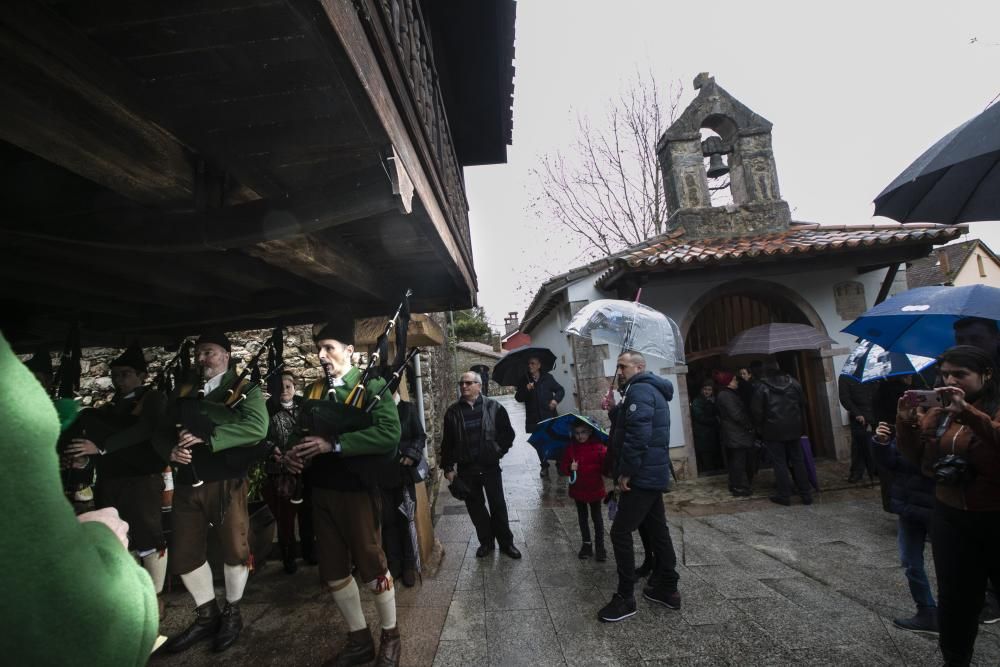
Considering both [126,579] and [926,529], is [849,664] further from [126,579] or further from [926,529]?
[126,579]

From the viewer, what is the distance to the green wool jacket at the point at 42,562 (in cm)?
68

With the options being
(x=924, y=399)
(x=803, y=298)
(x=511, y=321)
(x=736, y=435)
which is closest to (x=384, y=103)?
(x=924, y=399)

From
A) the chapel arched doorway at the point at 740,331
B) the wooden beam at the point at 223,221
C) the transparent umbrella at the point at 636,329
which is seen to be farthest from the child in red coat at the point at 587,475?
the chapel arched doorway at the point at 740,331

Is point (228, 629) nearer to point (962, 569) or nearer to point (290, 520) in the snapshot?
point (290, 520)

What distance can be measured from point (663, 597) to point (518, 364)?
5.29 metres

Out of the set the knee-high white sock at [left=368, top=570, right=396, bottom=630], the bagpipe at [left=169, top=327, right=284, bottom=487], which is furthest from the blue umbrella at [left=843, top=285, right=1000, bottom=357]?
the bagpipe at [left=169, top=327, right=284, bottom=487]

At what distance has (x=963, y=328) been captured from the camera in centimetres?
314

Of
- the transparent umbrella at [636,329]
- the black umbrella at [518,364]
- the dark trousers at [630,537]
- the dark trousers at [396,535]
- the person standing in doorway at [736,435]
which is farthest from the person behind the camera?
the black umbrella at [518,364]

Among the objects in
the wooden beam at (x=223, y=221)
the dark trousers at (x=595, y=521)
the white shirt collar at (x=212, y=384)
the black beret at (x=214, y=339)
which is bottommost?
the dark trousers at (x=595, y=521)

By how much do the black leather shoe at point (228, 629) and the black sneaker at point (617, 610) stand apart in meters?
2.45

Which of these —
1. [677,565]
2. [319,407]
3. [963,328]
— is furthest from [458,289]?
[963,328]

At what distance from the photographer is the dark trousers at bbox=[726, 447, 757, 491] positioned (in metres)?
6.89

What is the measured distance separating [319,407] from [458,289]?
6.10 feet

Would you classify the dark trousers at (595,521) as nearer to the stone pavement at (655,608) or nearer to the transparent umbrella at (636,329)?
the stone pavement at (655,608)
